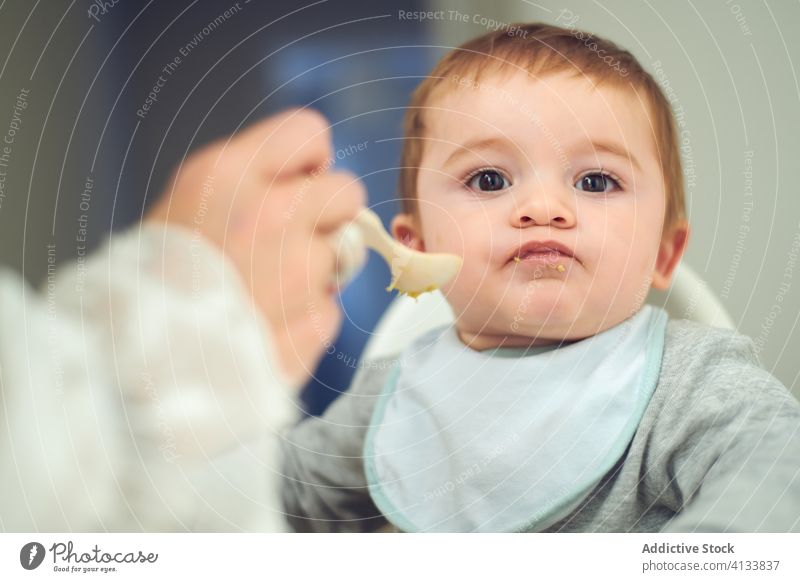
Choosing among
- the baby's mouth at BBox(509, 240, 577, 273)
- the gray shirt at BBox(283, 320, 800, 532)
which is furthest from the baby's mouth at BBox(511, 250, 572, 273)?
the gray shirt at BBox(283, 320, 800, 532)

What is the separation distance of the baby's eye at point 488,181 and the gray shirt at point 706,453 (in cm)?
18

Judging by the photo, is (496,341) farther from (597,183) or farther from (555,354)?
(597,183)

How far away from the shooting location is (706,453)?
643 millimetres

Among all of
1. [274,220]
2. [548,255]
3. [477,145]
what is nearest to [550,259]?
[548,255]

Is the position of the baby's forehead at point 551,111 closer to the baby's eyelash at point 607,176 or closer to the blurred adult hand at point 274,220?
the baby's eyelash at point 607,176

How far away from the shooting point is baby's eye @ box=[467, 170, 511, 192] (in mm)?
672

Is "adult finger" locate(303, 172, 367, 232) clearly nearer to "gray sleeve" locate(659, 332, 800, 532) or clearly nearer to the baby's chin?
the baby's chin

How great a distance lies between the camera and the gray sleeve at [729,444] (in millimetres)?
639

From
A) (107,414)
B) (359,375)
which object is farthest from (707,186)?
(107,414)

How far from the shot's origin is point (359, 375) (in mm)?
729

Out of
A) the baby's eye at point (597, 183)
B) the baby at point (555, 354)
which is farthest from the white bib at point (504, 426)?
the baby's eye at point (597, 183)

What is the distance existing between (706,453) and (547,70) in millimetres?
310
